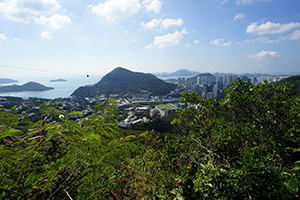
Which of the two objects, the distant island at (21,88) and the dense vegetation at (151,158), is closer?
the dense vegetation at (151,158)

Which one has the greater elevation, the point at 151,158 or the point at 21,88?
the point at 151,158

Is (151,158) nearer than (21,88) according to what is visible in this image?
Yes

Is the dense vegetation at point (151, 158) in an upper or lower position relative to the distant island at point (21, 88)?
upper

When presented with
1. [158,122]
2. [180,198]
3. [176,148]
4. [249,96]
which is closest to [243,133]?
[249,96]

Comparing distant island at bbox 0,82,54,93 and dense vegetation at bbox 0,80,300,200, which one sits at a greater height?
dense vegetation at bbox 0,80,300,200

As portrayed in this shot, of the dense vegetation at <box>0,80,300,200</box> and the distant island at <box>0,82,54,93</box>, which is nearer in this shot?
the dense vegetation at <box>0,80,300,200</box>

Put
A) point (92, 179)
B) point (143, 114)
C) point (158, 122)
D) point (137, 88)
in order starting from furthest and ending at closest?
1. point (137, 88)
2. point (143, 114)
3. point (158, 122)
4. point (92, 179)

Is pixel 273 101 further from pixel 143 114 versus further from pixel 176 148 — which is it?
pixel 143 114

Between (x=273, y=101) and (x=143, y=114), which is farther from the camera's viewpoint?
(x=143, y=114)
